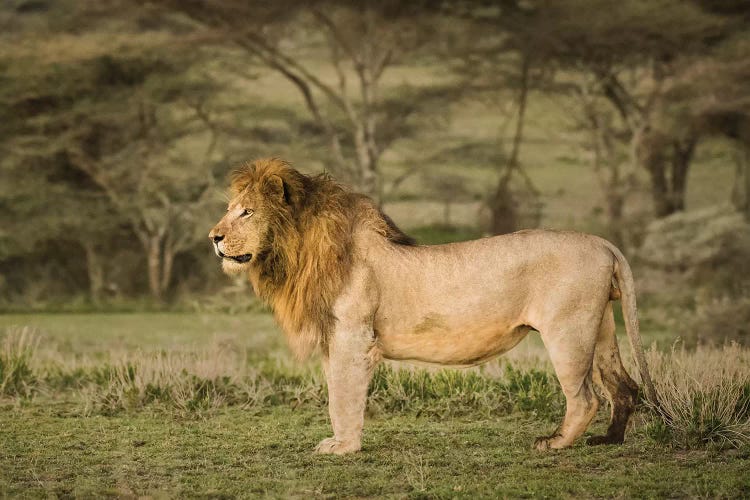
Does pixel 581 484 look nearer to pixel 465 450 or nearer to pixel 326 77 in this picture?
pixel 465 450

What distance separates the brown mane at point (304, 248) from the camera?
5602 millimetres

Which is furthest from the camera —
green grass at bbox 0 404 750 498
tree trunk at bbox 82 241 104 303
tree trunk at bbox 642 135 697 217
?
tree trunk at bbox 642 135 697 217

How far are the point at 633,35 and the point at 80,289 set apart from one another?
1327 cm

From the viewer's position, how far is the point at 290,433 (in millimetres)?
6496

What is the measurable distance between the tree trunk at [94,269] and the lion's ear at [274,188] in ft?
58.4

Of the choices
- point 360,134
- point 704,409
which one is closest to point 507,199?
point 360,134

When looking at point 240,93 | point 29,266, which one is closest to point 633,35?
point 240,93

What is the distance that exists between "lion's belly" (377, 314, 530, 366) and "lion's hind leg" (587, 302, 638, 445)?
0.43 metres

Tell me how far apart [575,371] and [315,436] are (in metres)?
1.70

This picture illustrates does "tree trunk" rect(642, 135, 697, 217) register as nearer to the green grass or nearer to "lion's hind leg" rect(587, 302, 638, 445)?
the green grass

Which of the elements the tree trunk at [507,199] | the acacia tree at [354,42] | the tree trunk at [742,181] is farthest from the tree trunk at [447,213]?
the tree trunk at [742,181]

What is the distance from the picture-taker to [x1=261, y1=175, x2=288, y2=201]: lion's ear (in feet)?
18.5

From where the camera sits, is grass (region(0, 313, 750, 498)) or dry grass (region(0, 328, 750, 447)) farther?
dry grass (region(0, 328, 750, 447))

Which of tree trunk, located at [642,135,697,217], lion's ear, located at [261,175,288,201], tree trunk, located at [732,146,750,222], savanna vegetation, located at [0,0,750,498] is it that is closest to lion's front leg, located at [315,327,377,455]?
lion's ear, located at [261,175,288,201]
